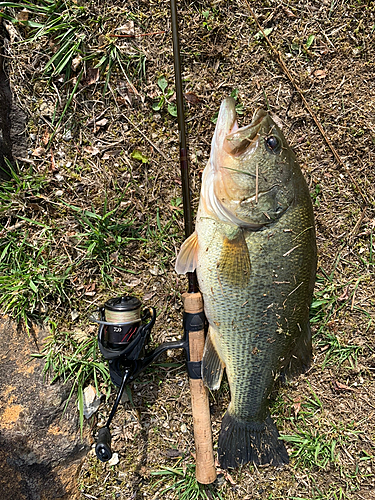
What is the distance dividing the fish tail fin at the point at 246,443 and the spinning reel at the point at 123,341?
428mm

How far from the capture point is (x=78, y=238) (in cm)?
245

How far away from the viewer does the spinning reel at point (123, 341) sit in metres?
2.10

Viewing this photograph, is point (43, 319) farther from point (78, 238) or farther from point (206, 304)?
point (206, 304)

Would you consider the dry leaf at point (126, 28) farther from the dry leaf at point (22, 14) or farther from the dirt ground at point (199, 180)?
the dry leaf at point (22, 14)

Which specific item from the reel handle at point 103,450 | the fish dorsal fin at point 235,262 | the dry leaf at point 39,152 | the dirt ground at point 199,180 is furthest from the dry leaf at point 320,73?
the reel handle at point 103,450

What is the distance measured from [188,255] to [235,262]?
33 centimetres

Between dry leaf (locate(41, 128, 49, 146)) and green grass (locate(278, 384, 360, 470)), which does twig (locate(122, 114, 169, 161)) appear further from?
green grass (locate(278, 384, 360, 470))

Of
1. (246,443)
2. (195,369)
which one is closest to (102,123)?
(195,369)

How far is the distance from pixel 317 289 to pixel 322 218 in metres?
0.56

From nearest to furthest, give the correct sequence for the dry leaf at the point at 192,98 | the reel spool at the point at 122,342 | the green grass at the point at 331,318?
the reel spool at the point at 122,342
the dry leaf at the point at 192,98
the green grass at the point at 331,318

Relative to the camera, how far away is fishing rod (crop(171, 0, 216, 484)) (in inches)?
84.3

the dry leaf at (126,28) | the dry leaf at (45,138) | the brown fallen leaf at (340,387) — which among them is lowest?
the brown fallen leaf at (340,387)

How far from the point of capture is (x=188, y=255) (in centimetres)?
211

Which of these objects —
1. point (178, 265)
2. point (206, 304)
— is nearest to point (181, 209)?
point (178, 265)
